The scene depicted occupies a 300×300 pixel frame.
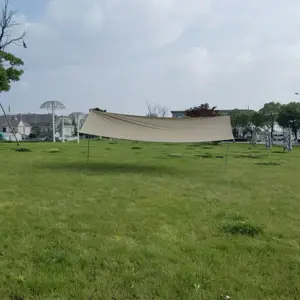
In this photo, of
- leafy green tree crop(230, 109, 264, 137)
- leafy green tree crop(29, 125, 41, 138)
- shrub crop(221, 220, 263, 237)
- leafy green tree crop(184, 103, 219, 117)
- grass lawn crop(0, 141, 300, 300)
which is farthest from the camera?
leafy green tree crop(29, 125, 41, 138)

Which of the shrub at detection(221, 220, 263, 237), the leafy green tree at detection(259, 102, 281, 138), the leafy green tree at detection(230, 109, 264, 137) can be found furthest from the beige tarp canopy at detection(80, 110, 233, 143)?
the leafy green tree at detection(230, 109, 264, 137)

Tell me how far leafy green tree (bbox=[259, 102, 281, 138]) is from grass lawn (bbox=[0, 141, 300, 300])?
1879 inches

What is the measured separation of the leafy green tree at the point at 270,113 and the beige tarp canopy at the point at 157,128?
4282 centimetres

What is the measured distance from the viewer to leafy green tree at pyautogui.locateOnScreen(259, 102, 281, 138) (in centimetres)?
5283

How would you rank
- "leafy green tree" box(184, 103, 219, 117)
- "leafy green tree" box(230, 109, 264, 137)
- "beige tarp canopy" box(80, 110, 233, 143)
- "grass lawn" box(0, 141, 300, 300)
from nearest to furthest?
"grass lawn" box(0, 141, 300, 300) < "beige tarp canopy" box(80, 110, 233, 143) < "leafy green tree" box(184, 103, 219, 117) < "leafy green tree" box(230, 109, 264, 137)

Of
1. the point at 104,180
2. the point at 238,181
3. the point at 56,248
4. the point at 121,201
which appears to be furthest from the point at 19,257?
the point at 238,181

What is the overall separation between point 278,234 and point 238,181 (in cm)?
493

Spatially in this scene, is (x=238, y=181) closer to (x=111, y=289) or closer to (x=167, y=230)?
(x=167, y=230)

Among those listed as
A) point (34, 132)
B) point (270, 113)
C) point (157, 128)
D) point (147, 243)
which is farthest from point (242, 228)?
point (34, 132)

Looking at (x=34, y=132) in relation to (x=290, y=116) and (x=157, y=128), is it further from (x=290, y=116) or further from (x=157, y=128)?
(x=157, y=128)

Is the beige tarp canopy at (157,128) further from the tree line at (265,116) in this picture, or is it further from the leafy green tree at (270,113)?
the leafy green tree at (270,113)

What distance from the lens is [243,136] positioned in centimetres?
6688

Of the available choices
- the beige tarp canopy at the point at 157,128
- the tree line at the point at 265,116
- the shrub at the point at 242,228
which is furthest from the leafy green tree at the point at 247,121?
the shrub at the point at 242,228

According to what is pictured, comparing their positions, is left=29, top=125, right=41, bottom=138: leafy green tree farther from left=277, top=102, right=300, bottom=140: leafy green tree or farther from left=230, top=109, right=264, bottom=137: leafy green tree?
left=277, top=102, right=300, bottom=140: leafy green tree
